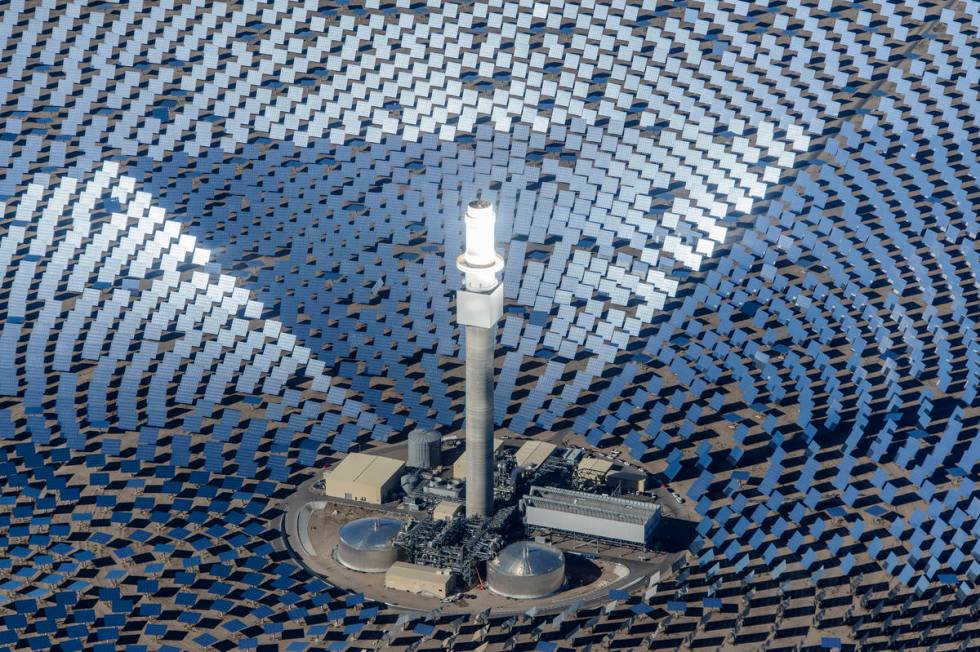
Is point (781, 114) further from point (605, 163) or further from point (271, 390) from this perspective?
point (271, 390)

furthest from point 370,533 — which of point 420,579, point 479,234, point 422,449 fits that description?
point 479,234

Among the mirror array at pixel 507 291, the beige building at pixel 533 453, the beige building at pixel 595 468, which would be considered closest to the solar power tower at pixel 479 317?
the beige building at pixel 533 453

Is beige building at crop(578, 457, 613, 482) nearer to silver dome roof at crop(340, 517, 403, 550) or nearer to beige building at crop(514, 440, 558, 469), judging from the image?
beige building at crop(514, 440, 558, 469)

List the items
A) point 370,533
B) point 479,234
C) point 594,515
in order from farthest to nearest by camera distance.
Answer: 1. point 594,515
2. point 370,533
3. point 479,234

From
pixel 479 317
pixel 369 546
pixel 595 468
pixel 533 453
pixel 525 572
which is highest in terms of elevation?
pixel 479 317

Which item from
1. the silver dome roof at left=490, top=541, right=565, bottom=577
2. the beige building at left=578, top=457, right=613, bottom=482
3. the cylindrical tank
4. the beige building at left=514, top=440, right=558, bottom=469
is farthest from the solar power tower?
the beige building at left=578, top=457, right=613, bottom=482

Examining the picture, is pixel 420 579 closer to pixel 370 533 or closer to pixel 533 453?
pixel 370 533
